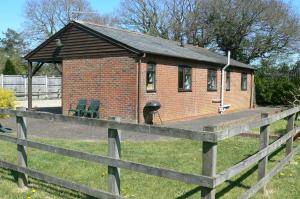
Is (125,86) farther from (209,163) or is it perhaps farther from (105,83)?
(209,163)

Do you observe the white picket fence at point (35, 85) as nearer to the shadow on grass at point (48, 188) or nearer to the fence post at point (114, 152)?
the shadow on grass at point (48, 188)

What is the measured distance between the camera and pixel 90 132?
43.9 feet

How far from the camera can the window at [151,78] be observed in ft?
56.0

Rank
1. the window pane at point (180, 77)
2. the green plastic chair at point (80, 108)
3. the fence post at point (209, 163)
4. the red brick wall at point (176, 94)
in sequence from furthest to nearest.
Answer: the window pane at point (180, 77) < the green plastic chair at point (80, 108) < the red brick wall at point (176, 94) < the fence post at point (209, 163)

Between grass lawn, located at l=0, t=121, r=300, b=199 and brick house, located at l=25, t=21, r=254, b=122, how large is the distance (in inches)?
235

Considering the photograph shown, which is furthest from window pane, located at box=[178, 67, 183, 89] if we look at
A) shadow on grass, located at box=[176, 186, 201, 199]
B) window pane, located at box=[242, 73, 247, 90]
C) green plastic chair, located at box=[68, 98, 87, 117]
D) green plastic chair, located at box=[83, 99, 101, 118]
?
shadow on grass, located at box=[176, 186, 201, 199]

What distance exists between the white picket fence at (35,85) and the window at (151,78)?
19774 mm

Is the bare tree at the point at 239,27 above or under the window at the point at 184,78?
above

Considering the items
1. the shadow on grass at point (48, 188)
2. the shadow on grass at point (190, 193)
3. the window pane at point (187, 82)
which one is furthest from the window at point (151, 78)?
the shadow on grass at point (190, 193)

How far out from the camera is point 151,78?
56.8 ft

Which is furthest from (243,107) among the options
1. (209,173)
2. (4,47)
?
(4,47)

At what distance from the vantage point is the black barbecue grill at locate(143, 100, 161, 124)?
16.6 meters

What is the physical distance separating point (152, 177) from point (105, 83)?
10927 mm

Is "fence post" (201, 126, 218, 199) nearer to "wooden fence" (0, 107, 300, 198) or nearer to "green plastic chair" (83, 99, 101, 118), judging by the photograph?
"wooden fence" (0, 107, 300, 198)
